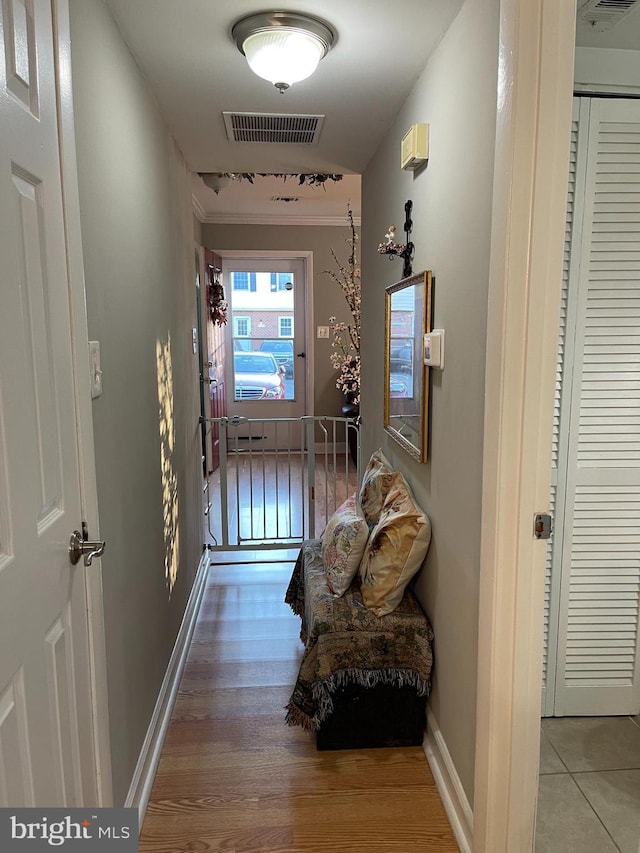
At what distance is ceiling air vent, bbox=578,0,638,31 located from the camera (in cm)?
158

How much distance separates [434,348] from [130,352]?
0.95 metres

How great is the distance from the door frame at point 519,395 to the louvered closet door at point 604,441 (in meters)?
0.71

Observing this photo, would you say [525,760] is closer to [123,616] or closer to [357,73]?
[123,616]

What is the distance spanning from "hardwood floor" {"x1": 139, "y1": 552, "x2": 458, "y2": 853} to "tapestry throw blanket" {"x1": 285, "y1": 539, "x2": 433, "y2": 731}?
191 mm

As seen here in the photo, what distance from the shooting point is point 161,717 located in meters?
2.10

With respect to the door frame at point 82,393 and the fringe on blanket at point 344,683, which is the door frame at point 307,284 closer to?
the fringe on blanket at point 344,683

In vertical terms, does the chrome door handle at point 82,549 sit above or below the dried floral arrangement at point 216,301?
below

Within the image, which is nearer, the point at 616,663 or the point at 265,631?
the point at 616,663

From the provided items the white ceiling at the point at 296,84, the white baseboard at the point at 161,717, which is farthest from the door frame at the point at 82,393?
the white ceiling at the point at 296,84

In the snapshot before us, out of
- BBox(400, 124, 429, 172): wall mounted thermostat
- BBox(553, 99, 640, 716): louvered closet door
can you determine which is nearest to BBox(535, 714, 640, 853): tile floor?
BBox(553, 99, 640, 716): louvered closet door

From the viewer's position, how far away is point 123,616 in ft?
5.49

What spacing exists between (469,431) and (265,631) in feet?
5.74

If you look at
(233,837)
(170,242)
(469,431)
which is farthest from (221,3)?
(233,837)

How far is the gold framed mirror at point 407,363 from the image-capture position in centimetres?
195
